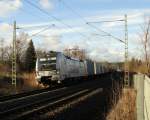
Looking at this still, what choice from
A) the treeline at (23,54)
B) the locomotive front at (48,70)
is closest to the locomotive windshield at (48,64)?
the locomotive front at (48,70)

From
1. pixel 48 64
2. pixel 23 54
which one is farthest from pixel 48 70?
pixel 23 54

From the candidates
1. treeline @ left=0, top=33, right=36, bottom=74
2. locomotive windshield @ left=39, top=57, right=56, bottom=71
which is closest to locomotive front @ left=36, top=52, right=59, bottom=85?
locomotive windshield @ left=39, top=57, right=56, bottom=71

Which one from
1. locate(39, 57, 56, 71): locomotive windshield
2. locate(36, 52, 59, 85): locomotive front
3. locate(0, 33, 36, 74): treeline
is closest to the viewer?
locate(36, 52, 59, 85): locomotive front

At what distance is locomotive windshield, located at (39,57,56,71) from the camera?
123 ft

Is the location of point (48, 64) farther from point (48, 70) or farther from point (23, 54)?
point (23, 54)

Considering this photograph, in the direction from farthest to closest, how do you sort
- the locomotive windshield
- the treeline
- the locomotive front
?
the treeline
the locomotive windshield
the locomotive front

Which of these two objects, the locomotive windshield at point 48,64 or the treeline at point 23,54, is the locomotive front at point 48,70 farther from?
the treeline at point 23,54

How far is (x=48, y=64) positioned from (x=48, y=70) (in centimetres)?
59

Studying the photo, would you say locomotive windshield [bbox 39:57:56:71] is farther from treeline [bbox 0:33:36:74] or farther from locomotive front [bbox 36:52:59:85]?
treeline [bbox 0:33:36:74]

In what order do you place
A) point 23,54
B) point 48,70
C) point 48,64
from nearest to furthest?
point 48,70
point 48,64
point 23,54

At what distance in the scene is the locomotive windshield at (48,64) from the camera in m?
37.4

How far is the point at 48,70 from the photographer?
123 ft

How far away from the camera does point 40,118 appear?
14633 millimetres

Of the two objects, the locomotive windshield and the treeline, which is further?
the treeline
